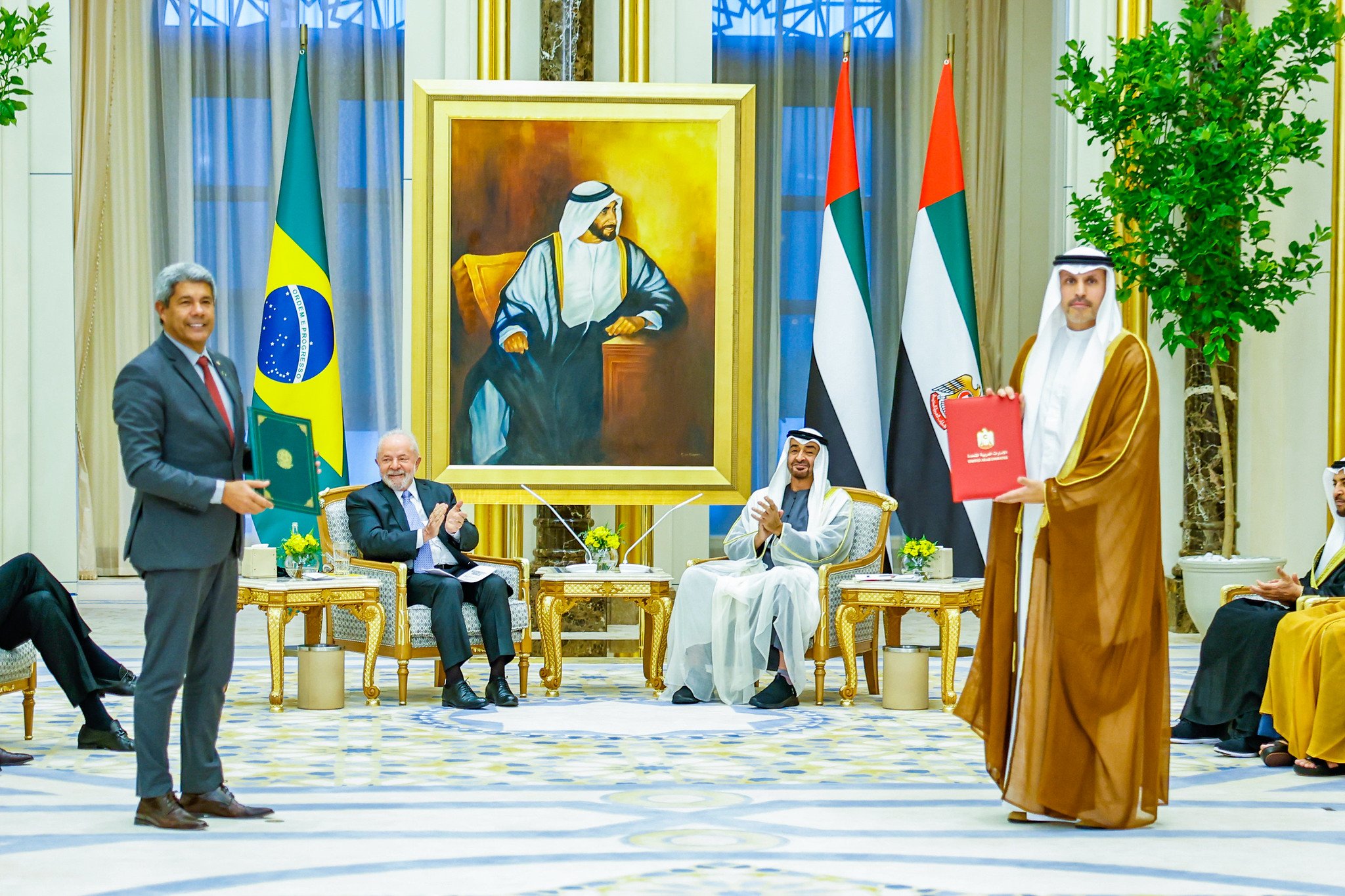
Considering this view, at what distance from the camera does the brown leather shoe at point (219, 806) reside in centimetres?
425

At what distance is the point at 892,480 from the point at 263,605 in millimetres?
3964

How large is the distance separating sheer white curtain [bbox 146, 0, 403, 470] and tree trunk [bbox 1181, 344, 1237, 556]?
18.7ft

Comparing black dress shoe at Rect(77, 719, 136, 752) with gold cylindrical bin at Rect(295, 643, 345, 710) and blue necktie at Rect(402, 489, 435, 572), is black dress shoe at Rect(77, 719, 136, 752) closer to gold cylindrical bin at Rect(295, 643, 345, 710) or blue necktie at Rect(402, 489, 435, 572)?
gold cylindrical bin at Rect(295, 643, 345, 710)

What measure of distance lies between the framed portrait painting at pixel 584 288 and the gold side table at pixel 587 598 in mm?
1182

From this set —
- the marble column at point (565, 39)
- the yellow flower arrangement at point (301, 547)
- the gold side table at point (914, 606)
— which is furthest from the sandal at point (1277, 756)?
the marble column at point (565, 39)

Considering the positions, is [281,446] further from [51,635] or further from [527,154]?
[527,154]

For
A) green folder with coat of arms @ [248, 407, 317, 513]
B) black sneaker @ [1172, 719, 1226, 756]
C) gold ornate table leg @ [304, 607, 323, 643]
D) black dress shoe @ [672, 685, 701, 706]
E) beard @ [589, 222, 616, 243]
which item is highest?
beard @ [589, 222, 616, 243]

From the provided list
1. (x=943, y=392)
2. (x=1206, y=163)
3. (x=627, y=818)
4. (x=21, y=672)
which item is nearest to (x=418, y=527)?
(x=21, y=672)

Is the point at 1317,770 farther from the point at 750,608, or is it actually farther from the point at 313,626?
the point at 313,626

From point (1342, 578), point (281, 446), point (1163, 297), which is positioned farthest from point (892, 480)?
point (281, 446)

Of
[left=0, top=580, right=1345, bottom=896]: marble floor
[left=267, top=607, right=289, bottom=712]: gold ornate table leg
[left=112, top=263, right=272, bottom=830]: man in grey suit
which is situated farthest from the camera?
[left=267, top=607, right=289, bottom=712]: gold ornate table leg

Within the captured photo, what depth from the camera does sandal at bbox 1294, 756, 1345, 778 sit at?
17.0 feet

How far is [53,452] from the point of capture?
10633 mm

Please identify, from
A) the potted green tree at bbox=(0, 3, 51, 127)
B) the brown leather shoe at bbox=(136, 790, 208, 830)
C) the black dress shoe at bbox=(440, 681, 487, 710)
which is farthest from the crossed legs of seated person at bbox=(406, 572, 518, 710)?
the potted green tree at bbox=(0, 3, 51, 127)
